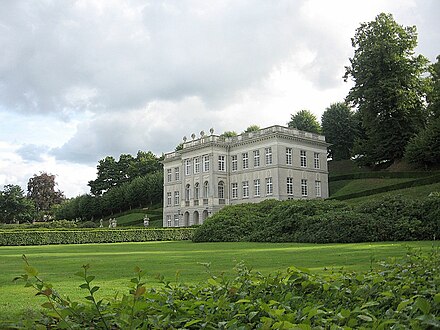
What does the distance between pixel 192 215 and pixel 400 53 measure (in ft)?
103

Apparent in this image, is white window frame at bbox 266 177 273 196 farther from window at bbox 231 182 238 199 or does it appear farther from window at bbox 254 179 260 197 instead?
window at bbox 231 182 238 199

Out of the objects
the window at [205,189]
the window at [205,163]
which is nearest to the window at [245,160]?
the window at [205,163]

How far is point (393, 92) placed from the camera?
4447 cm

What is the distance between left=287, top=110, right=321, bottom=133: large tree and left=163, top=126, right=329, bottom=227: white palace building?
37.1 ft

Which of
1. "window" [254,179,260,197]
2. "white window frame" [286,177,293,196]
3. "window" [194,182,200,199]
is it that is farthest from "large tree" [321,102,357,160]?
"window" [194,182,200,199]

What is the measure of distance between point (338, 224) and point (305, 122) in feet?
160

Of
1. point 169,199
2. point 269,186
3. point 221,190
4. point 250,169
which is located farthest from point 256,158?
point 169,199

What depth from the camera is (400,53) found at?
4619 cm

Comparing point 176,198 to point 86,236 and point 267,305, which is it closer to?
point 86,236

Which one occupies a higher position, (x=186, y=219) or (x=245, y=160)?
(x=245, y=160)

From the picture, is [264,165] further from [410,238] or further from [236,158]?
[410,238]

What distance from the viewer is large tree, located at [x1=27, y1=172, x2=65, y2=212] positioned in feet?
317

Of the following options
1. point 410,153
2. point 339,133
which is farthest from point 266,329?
point 339,133

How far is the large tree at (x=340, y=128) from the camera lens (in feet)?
212
